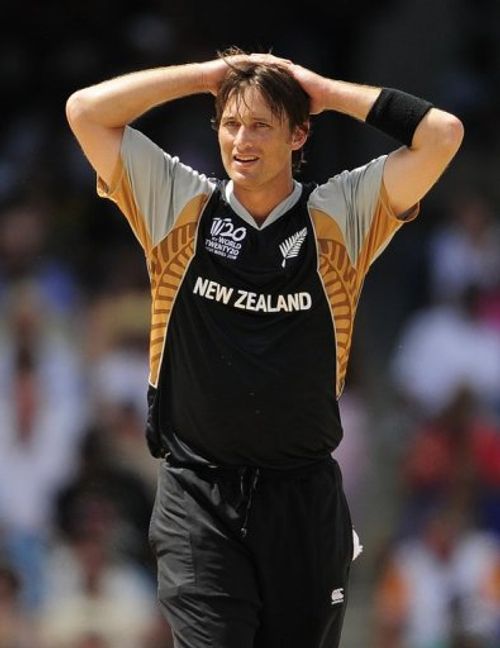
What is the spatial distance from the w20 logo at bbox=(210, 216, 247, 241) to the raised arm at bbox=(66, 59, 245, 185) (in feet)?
1.23

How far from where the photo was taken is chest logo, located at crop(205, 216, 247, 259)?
5.21 meters

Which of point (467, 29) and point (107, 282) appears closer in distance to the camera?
point (107, 282)

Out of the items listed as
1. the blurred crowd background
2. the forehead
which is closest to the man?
the forehead

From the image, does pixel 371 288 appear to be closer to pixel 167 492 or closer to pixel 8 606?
pixel 8 606

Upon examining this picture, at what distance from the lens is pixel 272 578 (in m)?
5.14

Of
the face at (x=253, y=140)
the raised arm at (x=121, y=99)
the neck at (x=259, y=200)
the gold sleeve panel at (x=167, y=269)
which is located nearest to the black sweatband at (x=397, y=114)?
the face at (x=253, y=140)

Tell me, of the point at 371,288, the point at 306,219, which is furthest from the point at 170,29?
the point at 306,219

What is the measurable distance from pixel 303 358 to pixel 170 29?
7.81 metres

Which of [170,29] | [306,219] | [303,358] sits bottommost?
[303,358]

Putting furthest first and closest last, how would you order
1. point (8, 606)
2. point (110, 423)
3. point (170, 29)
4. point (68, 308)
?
point (170, 29), point (68, 308), point (110, 423), point (8, 606)

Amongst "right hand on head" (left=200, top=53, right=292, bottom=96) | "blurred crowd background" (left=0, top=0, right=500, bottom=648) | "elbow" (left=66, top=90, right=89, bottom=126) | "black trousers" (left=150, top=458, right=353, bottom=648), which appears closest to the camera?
"black trousers" (left=150, top=458, right=353, bottom=648)

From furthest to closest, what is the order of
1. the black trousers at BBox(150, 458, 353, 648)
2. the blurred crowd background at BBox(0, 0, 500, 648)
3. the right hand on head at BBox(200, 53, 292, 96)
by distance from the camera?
the blurred crowd background at BBox(0, 0, 500, 648) → the right hand on head at BBox(200, 53, 292, 96) → the black trousers at BBox(150, 458, 353, 648)

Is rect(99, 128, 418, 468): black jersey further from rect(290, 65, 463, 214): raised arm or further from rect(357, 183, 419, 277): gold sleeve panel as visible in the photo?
rect(290, 65, 463, 214): raised arm

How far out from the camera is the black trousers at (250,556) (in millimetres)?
5086
